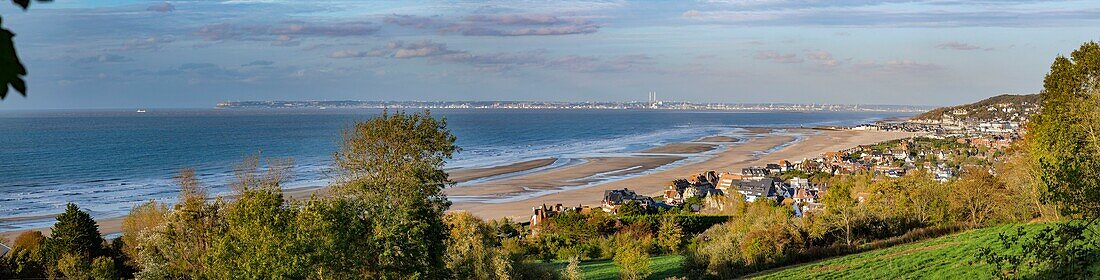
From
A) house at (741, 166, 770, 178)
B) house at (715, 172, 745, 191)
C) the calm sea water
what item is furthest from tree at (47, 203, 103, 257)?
house at (741, 166, 770, 178)

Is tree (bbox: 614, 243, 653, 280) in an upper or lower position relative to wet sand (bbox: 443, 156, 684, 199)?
upper

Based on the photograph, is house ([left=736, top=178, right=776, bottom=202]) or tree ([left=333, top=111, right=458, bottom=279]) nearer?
tree ([left=333, top=111, right=458, bottom=279])

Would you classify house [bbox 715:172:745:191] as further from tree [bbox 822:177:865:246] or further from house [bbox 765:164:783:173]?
tree [bbox 822:177:865:246]

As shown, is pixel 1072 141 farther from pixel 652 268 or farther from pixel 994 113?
pixel 994 113

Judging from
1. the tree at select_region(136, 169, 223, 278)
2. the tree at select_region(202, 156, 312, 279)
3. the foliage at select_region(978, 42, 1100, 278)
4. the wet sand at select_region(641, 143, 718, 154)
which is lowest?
the wet sand at select_region(641, 143, 718, 154)

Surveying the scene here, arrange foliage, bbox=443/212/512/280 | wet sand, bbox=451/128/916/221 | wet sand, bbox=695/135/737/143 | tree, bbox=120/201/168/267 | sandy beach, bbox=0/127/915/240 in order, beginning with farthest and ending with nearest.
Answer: wet sand, bbox=695/135/737/143, sandy beach, bbox=0/127/915/240, wet sand, bbox=451/128/916/221, tree, bbox=120/201/168/267, foliage, bbox=443/212/512/280

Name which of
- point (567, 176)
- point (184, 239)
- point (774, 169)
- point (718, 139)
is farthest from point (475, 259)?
point (718, 139)

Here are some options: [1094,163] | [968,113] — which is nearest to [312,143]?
[1094,163]

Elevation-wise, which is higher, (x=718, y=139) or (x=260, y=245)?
(x=260, y=245)
